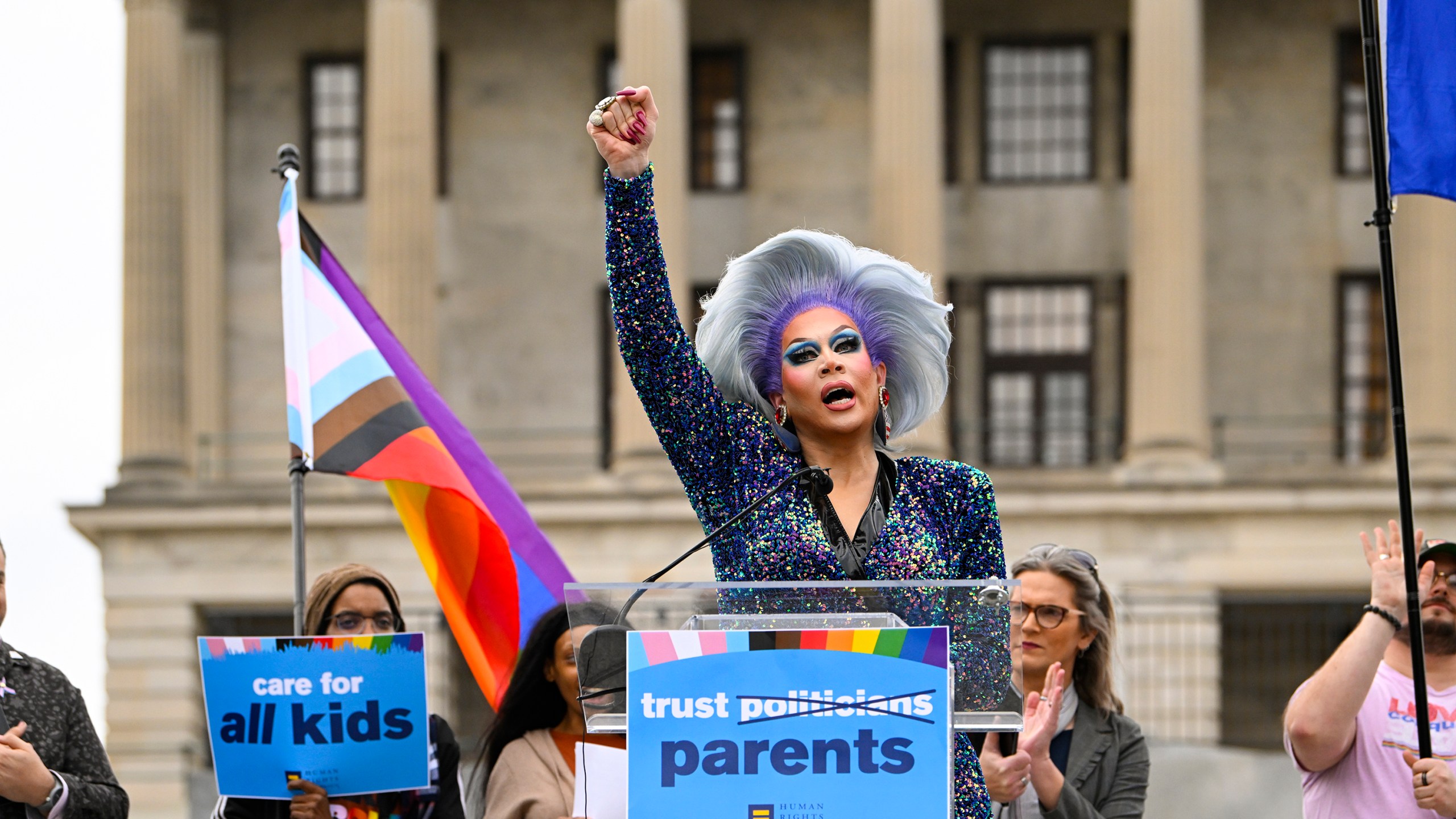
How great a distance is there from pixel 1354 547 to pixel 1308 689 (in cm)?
2428

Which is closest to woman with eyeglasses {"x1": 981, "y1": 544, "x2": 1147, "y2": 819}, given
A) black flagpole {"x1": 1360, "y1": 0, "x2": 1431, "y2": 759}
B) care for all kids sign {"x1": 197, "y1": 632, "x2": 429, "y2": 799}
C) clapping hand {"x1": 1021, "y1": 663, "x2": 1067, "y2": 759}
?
clapping hand {"x1": 1021, "y1": 663, "x2": 1067, "y2": 759}

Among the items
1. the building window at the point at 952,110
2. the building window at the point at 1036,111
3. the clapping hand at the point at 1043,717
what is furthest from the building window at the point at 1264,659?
the clapping hand at the point at 1043,717

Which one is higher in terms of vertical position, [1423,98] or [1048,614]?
[1423,98]

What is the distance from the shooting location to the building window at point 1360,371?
32.9 m

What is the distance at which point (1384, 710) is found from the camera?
23.1 ft

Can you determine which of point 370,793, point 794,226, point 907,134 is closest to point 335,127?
point 794,226

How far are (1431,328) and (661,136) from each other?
1058 cm

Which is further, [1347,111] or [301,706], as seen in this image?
[1347,111]

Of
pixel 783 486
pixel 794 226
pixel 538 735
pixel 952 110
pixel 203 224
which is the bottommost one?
pixel 538 735

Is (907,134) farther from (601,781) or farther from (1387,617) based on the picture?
(601,781)

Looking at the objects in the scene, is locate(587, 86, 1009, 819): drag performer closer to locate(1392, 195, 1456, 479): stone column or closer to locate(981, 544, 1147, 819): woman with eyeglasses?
locate(981, 544, 1147, 819): woman with eyeglasses

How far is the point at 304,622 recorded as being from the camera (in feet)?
27.8

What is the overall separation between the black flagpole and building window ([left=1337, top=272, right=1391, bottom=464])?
87.1 ft

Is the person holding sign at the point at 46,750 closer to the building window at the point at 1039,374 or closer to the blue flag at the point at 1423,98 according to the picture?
the blue flag at the point at 1423,98
